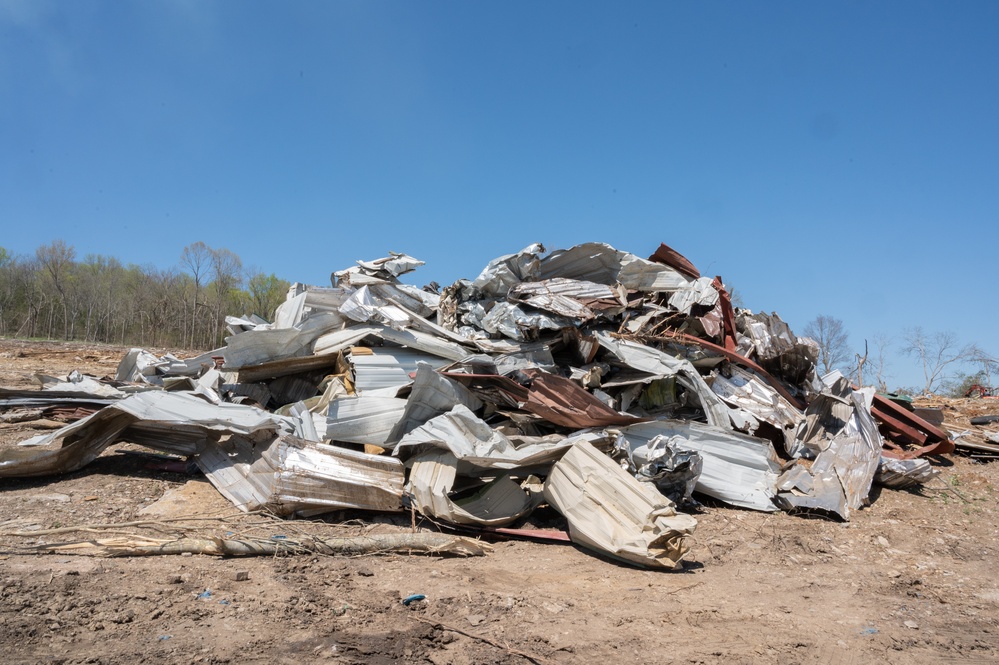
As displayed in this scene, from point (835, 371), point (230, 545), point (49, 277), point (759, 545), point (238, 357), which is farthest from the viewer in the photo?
point (49, 277)

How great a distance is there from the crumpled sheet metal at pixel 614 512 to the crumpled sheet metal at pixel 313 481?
1.34 meters

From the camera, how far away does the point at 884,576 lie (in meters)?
4.46

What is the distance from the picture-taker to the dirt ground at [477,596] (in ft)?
9.57

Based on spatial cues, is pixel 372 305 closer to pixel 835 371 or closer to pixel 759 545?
pixel 759 545

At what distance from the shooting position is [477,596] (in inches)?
144

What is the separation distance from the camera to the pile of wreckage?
4.95 m

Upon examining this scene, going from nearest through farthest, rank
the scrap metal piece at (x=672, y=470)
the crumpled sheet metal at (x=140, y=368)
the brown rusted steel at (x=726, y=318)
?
→ the scrap metal piece at (x=672, y=470) < the brown rusted steel at (x=726, y=318) < the crumpled sheet metal at (x=140, y=368)

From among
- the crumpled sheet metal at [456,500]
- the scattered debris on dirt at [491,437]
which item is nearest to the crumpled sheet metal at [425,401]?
the scattered debris on dirt at [491,437]

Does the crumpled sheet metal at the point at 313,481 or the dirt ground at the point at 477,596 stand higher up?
the crumpled sheet metal at the point at 313,481

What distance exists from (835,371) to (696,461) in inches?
125

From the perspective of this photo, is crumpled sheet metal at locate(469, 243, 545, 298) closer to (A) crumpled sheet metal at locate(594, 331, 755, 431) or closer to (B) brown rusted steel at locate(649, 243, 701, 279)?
(A) crumpled sheet metal at locate(594, 331, 755, 431)

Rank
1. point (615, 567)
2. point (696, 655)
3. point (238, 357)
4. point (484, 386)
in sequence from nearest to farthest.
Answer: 1. point (696, 655)
2. point (615, 567)
3. point (484, 386)
4. point (238, 357)

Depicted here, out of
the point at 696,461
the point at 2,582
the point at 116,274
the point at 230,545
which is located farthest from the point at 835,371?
the point at 116,274

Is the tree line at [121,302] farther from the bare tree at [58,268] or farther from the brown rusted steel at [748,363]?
the brown rusted steel at [748,363]
